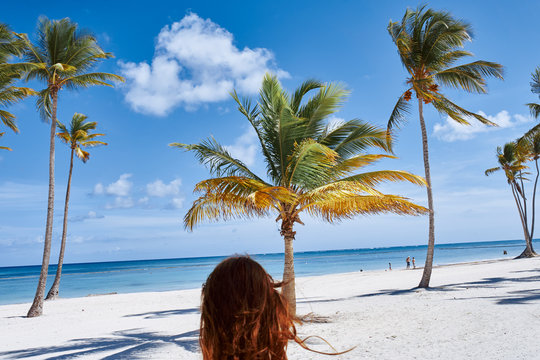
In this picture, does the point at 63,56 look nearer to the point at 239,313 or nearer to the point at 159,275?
the point at 239,313

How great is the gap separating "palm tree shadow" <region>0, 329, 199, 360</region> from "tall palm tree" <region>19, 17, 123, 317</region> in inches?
213

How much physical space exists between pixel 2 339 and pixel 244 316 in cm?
1123

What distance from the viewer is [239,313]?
134 centimetres

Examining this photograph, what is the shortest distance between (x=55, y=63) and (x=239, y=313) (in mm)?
15499

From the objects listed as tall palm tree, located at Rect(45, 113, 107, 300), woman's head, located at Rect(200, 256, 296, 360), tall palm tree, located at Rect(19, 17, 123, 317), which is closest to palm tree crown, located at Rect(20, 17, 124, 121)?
tall palm tree, located at Rect(19, 17, 123, 317)

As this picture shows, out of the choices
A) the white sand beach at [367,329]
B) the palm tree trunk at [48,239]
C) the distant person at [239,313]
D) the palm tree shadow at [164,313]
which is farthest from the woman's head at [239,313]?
the palm tree trunk at [48,239]

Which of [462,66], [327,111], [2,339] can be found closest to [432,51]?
[462,66]

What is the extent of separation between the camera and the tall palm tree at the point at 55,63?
13617 mm

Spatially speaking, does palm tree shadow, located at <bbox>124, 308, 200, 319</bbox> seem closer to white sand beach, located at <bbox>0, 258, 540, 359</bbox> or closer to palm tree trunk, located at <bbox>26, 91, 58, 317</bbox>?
white sand beach, located at <bbox>0, 258, 540, 359</bbox>

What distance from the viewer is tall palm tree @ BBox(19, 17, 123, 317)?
44.7ft

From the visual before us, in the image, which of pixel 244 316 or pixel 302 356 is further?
pixel 302 356

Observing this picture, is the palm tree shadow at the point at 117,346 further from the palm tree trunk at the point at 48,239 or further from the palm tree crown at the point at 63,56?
the palm tree crown at the point at 63,56

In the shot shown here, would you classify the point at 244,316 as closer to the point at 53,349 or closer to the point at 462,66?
the point at 53,349

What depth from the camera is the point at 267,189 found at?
8531 millimetres
